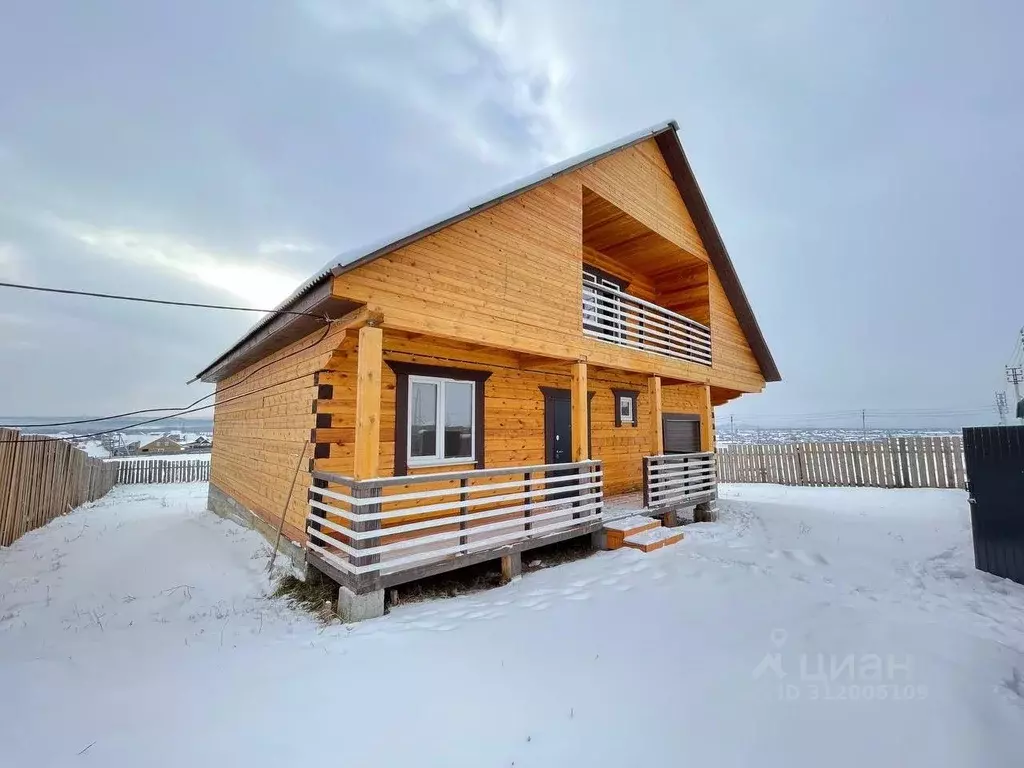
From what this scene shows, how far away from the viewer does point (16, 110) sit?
9.91 metres

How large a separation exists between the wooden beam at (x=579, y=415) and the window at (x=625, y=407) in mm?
3828

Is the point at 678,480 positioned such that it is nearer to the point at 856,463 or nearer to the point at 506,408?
the point at 506,408

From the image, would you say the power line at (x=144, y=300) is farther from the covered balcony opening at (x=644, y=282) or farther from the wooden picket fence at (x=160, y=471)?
the wooden picket fence at (x=160, y=471)

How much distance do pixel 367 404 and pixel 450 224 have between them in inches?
118

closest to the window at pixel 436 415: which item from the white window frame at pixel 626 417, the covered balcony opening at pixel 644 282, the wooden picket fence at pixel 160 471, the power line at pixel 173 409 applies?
the power line at pixel 173 409

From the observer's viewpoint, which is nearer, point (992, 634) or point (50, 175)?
point (992, 634)

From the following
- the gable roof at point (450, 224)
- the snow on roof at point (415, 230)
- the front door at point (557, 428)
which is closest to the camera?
the snow on roof at point (415, 230)

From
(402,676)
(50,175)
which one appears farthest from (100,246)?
(402,676)

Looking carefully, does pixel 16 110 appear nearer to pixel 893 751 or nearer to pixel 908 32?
pixel 893 751

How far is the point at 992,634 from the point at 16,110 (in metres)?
19.6

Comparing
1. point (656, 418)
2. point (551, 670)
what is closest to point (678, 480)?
point (656, 418)

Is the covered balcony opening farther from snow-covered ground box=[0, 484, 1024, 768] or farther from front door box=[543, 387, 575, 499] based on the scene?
snow-covered ground box=[0, 484, 1024, 768]

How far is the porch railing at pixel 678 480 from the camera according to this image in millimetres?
9336

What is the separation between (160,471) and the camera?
21.5 meters
